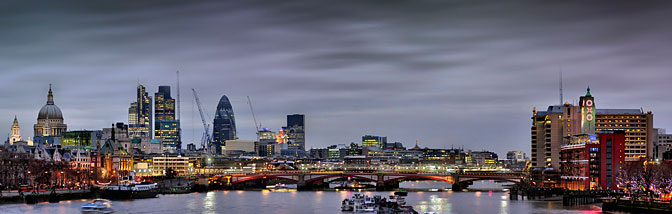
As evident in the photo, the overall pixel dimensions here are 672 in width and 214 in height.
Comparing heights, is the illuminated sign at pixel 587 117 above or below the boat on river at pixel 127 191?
above

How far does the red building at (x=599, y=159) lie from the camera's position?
149 m

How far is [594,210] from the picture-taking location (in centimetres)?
12112

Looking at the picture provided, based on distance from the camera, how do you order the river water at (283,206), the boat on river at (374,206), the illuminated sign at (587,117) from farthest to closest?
1. the illuminated sign at (587,117)
2. the river water at (283,206)
3. the boat on river at (374,206)

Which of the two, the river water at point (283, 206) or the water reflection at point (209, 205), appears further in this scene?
the water reflection at point (209, 205)

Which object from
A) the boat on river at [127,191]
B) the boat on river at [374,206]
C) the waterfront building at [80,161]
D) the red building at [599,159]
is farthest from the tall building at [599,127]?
the waterfront building at [80,161]

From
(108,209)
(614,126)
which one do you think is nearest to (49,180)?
(108,209)

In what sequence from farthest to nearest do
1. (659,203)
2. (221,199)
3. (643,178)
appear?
(221,199) < (643,178) < (659,203)

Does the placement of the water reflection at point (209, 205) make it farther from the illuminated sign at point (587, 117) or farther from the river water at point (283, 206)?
the illuminated sign at point (587, 117)

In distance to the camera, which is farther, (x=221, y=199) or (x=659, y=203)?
(x=221, y=199)

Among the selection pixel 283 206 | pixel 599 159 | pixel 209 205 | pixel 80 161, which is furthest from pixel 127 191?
pixel 599 159

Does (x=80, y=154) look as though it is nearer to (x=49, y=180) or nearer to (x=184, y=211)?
(x=49, y=180)

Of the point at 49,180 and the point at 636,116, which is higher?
the point at 636,116

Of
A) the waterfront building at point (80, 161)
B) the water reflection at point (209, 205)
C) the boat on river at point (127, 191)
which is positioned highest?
the waterfront building at point (80, 161)

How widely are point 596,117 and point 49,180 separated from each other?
120m
